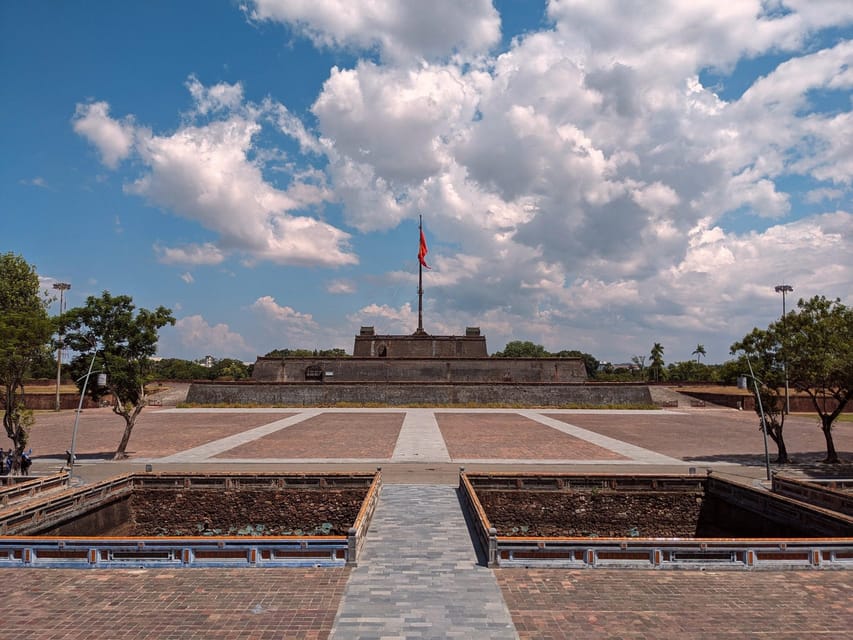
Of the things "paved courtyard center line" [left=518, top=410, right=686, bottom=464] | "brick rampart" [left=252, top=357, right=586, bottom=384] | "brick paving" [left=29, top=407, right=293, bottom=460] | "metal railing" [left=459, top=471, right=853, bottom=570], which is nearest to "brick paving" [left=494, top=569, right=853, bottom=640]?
"metal railing" [left=459, top=471, right=853, bottom=570]

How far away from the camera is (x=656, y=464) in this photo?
2172cm

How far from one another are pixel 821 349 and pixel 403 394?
32867 mm

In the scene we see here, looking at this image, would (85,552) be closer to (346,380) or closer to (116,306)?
(116,306)

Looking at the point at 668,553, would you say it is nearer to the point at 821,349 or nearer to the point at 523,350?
the point at 821,349

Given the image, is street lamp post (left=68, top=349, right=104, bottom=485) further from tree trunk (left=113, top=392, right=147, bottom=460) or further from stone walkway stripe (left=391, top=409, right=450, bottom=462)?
stone walkway stripe (left=391, top=409, right=450, bottom=462)

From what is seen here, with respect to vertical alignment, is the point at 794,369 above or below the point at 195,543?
above

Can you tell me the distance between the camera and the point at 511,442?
27.1 metres

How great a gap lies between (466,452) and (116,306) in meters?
17.1

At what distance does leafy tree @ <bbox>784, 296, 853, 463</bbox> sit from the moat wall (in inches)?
1045

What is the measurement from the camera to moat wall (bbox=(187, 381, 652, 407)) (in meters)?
48.9

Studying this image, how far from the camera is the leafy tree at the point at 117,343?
77.9ft

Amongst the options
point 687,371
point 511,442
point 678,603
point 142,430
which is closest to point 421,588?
point 678,603

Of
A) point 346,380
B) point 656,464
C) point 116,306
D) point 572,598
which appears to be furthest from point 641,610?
point 346,380

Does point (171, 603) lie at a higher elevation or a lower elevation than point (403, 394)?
lower
